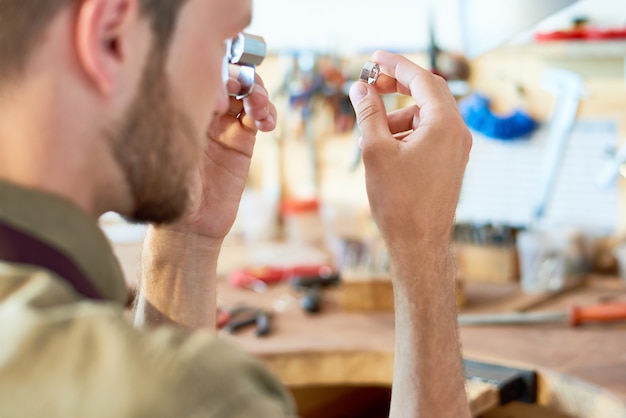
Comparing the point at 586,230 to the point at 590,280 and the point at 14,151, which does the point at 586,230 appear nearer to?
the point at 590,280

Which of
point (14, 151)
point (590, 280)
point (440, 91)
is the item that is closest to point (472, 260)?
point (590, 280)

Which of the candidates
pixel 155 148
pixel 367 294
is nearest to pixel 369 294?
pixel 367 294

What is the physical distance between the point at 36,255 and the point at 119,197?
11cm

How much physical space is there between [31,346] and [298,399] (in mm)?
1293

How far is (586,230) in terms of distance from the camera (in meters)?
1.90

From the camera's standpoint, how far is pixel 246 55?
2.96 feet

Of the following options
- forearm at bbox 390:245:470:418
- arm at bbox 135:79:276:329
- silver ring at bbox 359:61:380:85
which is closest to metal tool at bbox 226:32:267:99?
arm at bbox 135:79:276:329

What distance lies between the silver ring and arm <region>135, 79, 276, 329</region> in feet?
0.41

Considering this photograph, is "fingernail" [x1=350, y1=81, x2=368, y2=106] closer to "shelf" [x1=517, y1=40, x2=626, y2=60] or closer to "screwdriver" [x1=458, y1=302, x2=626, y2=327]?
"screwdriver" [x1=458, y1=302, x2=626, y2=327]

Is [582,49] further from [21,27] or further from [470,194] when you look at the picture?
[21,27]

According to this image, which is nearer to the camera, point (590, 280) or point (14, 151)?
point (14, 151)

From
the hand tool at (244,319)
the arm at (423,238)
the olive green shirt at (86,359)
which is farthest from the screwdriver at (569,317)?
the olive green shirt at (86,359)

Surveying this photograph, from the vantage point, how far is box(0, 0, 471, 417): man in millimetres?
442

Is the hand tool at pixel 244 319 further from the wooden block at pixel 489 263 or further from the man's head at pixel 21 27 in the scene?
the man's head at pixel 21 27
